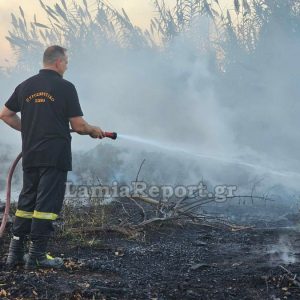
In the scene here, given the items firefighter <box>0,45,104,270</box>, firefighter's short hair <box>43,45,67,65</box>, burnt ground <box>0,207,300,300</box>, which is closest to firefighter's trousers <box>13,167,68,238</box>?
firefighter <box>0,45,104,270</box>

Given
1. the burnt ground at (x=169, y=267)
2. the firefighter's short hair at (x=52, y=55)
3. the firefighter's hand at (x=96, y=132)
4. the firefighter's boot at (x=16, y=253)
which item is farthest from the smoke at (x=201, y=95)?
the firefighter's boot at (x=16, y=253)

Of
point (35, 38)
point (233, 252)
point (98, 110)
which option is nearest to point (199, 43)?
point (98, 110)

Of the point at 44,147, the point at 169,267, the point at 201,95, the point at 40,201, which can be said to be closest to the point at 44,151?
the point at 44,147

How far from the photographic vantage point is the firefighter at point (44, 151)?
149 inches

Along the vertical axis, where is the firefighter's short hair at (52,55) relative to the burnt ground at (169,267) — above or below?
above

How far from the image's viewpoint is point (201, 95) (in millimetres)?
15414

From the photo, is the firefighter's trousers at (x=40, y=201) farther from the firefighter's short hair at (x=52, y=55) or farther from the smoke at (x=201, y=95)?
the smoke at (x=201, y=95)

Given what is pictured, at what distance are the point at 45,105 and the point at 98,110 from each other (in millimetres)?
12154

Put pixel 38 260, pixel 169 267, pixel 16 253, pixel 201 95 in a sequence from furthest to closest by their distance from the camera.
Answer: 1. pixel 201 95
2. pixel 169 267
3. pixel 16 253
4. pixel 38 260

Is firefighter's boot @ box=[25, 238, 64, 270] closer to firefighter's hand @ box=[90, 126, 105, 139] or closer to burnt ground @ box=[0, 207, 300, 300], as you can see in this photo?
burnt ground @ box=[0, 207, 300, 300]

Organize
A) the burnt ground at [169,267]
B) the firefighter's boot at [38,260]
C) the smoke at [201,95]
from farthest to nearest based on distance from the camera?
the smoke at [201,95]
the firefighter's boot at [38,260]
the burnt ground at [169,267]

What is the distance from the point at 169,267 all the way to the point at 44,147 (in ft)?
5.02

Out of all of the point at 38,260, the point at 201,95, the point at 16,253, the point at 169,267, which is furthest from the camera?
the point at 201,95

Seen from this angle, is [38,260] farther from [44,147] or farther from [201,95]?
[201,95]
